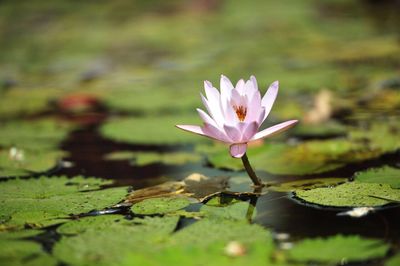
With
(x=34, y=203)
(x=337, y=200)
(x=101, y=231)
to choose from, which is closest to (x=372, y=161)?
(x=337, y=200)

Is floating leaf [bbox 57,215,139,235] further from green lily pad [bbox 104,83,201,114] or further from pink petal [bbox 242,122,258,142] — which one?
green lily pad [bbox 104,83,201,114]

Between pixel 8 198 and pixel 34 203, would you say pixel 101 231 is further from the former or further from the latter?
pixel 8 198

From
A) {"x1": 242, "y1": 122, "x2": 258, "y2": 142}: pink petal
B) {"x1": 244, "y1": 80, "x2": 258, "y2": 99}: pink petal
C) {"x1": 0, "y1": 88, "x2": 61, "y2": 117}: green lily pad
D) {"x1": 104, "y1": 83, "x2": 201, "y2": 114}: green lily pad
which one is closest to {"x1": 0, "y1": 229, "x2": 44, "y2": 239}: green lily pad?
{"x1": 242, "y1": 122, "x2": 258, "y2": 142}: pink petal

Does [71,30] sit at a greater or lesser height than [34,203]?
greater

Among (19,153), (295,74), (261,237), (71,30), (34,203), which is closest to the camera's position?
(261,237)

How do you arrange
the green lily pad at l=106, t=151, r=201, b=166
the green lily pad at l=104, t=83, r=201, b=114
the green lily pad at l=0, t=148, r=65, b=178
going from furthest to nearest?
the green lily pad at l=104, t=83, r=201, b=114 < the green lily pad at l=106, t=151, r=201, b=166 < the green lily pad at l=0, t=148, r=65, b=178

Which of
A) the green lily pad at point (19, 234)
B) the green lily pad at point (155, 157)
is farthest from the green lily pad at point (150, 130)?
the green lily pad at point (19, 234)
